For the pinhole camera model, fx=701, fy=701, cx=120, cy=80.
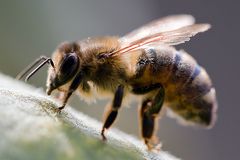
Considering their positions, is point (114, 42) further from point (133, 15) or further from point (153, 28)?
point (133, 15)

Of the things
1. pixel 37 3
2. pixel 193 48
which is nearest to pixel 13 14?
pixel 37 3

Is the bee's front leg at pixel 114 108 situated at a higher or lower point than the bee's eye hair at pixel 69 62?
lower

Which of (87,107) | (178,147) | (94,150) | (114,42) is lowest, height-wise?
(178,147)

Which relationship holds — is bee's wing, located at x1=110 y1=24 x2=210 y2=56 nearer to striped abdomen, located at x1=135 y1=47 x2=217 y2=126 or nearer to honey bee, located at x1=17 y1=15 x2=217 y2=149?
honey bee, located at x1=17 y1=15 x2=217 y2=149

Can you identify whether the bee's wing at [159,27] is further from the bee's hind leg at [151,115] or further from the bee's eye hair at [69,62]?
the bee's eye hair at [69,62]

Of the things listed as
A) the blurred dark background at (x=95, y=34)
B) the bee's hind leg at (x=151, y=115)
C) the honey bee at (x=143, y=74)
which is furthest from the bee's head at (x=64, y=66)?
the blurred dark background at (x=95, y=34)
